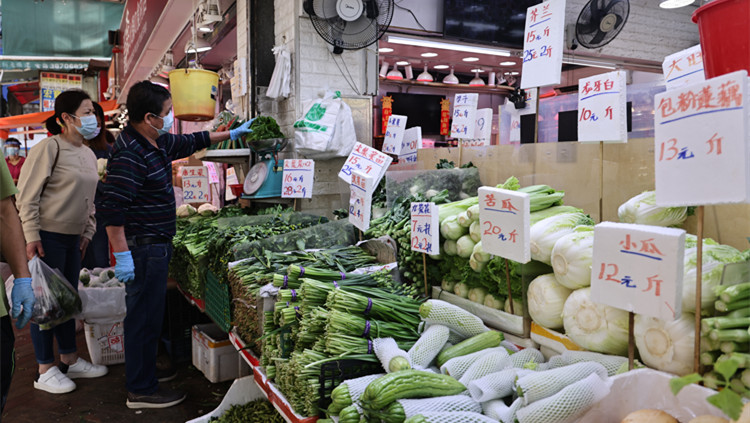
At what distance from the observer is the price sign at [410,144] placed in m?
5.69

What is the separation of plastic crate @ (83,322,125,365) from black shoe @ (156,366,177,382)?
473 millimetres

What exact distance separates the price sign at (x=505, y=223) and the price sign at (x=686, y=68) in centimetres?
141

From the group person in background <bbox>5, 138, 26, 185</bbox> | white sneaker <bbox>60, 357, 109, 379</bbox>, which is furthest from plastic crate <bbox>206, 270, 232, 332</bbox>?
person in background <bbox>5, 138, 26, 185</bbox>

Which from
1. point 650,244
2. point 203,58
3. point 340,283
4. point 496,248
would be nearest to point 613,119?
point 496,248

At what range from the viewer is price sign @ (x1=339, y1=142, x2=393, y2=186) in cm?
333

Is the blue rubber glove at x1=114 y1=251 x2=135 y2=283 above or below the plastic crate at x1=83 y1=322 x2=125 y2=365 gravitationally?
above

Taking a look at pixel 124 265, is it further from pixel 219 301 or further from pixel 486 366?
pixel 486 366

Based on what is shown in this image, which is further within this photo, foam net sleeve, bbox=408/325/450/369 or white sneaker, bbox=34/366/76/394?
white sneaker, bbox=34/366/76/394

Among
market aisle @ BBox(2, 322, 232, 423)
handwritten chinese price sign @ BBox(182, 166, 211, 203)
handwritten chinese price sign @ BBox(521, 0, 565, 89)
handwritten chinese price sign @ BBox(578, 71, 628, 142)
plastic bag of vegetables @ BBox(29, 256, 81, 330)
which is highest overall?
handwritten chinese price sign @ BBox(521, 0, 565, 89)

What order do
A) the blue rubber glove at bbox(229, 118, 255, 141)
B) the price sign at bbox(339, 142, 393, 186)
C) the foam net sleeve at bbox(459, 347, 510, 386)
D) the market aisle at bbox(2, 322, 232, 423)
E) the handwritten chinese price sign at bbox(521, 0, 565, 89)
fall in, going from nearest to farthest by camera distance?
the foam net sleeve at bbox(459, 347, 510, 386)
the handwritten chinese price sign at bbox(521, 0, 565, 89)
the price sign at bbox(339, 142, 393, 186)
the market aisle at bbox(2, 322, 232, 423)
the blue rubber glove at bbox(229, 118, 255, 141)

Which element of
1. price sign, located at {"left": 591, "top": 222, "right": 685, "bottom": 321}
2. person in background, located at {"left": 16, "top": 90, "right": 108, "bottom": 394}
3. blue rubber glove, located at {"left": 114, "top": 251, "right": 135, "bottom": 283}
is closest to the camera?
price sign, located at {"left": 591, "top": 222, "right": 685, "bottom": 321}

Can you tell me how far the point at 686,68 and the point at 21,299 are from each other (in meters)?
3.57

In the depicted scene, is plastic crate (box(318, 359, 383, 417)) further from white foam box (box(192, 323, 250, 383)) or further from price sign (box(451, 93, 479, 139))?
price sign (box(451, 93, 479, 139))

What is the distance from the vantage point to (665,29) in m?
9.00
